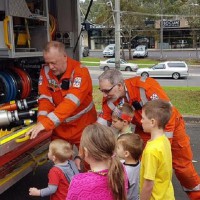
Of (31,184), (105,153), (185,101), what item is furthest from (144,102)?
(185,101)

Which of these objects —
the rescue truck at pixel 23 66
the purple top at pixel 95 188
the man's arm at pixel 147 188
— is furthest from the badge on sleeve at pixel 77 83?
the purple top at pixel 95 188

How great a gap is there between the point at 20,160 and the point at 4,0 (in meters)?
1.45

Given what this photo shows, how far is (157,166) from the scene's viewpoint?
8.51 feet

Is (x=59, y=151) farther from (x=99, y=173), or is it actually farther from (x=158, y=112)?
(x=99, y=173)

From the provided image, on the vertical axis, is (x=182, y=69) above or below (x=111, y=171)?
below

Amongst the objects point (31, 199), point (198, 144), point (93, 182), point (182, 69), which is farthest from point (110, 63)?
point (93, 182)

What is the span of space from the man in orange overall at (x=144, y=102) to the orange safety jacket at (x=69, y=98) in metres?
0.21

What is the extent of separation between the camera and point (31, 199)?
4102mm

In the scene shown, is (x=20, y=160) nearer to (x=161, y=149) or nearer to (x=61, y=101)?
(x=61, y=101)

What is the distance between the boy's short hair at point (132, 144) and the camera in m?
2.81

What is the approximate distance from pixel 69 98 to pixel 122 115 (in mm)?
488

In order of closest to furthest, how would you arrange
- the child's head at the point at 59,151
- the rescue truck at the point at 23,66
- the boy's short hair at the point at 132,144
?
A: the boy's short hair at the point at 132,144 < the child's head at the point at 59,151 < the rescue truck at the point at 23,66

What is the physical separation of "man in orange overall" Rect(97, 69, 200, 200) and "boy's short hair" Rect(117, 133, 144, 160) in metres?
0.40

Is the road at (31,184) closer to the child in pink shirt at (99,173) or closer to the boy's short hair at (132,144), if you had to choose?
the boy's short hair at (132,144)
